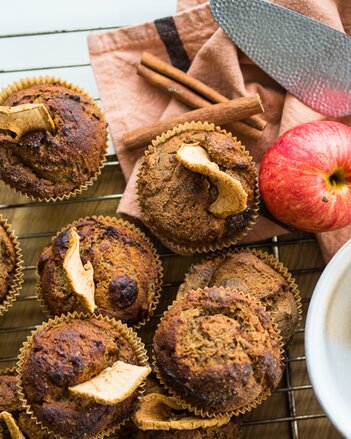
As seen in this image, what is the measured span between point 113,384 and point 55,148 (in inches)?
25.8

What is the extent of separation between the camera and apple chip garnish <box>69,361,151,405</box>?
1776 mm

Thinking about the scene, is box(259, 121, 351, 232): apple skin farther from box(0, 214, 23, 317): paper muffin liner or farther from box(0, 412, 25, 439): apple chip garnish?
box(0, 412, 25, 439): apple chip garnish

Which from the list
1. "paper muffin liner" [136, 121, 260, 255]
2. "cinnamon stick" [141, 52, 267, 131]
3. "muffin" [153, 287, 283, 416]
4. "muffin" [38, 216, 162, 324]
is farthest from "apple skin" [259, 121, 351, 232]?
"muffin" [38, 216, 162, 324]

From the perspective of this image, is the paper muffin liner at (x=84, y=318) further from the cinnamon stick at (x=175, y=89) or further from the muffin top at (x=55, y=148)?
the cinnamon stick at (x=175, y=89)

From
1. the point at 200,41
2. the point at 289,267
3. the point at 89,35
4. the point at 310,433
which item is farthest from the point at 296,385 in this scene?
the point at 89,35

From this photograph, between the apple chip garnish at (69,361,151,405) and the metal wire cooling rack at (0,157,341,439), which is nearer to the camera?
the apple chip garnish at (69,361,151,405)

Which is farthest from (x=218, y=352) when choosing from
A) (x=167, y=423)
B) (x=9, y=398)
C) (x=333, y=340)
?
(x=9, y=398)

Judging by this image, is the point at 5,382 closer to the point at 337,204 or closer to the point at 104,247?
the point at 104,247

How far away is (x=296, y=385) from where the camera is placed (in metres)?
2.25

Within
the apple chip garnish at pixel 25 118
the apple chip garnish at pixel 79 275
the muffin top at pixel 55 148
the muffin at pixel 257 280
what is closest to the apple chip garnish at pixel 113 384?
the apple chip garnish at pixel 79 275

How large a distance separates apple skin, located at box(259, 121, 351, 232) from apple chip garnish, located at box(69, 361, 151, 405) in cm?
58

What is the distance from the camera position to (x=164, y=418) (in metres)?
1.95

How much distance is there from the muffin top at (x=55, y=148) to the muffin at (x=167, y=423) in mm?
623

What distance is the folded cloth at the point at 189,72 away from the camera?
218cm
